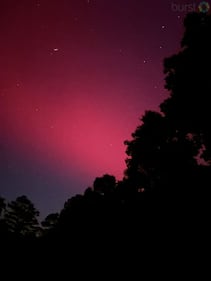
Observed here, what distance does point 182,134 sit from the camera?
64.9ft

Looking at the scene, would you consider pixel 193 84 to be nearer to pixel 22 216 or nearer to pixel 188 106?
pixel 188 106

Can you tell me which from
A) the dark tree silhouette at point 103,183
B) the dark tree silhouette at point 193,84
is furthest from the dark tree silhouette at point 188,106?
the dark tree silhouette at point 103,183

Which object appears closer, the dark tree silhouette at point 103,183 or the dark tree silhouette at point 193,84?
the dark tree silhouette at point 193,84

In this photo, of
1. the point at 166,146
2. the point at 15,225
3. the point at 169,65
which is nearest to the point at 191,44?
the point at 169,65

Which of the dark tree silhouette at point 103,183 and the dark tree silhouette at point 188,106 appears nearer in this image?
the dark tree silhouette at point 188,106

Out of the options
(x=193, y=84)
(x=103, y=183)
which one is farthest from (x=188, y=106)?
(x=103, y=183)

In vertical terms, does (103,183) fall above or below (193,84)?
above

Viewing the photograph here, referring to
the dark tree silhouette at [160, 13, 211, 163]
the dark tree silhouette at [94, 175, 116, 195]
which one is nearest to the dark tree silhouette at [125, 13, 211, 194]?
the dark tree silhouette at [160, 13, 211, 163]

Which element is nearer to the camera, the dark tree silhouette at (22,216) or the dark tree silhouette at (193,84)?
the dark tree silhouette at (193,84)

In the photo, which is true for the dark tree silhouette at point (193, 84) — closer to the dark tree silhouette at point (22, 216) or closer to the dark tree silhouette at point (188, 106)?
the dark tree silhouette at point (188, 106)

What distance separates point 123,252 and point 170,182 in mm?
5387

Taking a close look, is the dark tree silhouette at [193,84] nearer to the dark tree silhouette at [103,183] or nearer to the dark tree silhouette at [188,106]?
the dark tree silhouette at [188,106]

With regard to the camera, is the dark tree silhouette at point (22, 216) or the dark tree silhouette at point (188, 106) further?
the dark tree silhouette at point (22, 216)

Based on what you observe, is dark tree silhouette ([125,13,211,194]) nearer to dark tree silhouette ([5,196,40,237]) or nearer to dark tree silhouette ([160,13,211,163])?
dark tree silhouette ([160,13,211,163])
